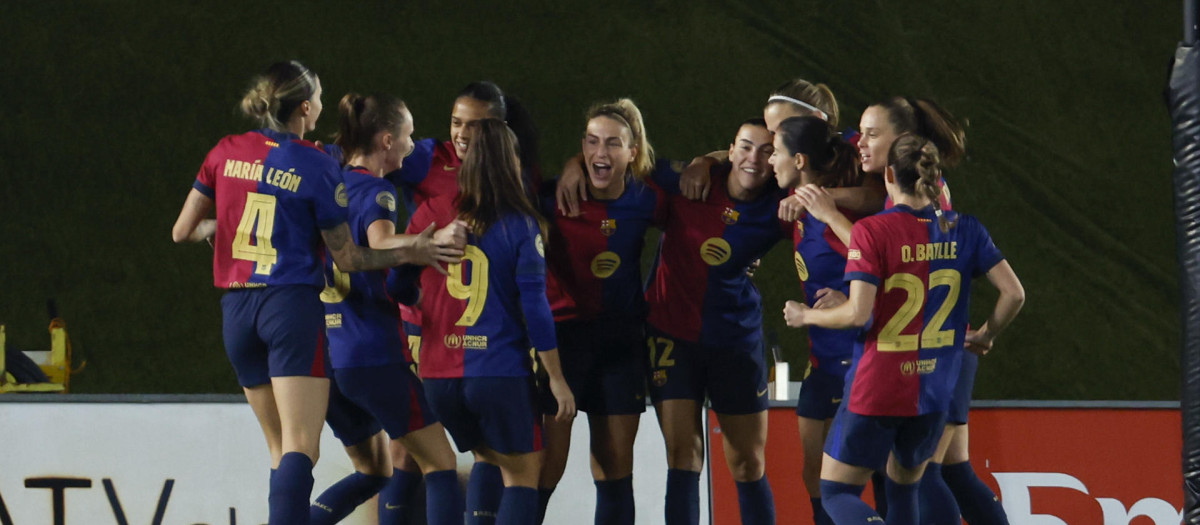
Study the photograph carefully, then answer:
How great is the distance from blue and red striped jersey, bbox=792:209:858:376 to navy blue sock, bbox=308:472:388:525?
1.56 m

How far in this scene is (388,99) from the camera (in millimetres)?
3982

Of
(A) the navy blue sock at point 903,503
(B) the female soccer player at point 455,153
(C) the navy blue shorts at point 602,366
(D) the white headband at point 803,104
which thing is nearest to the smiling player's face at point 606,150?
(B) the female soccer player at point 455,153

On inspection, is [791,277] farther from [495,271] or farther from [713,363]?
[495,271]

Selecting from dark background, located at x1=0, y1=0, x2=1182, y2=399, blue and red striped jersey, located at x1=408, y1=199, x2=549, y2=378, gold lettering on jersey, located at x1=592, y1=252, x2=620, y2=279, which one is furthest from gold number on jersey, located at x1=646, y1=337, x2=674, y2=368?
dark background, located at x1=0, y1=0, x2=1182, y2=399

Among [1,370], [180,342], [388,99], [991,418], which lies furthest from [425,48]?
[991,418]

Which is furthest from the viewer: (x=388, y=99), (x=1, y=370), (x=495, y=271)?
(x=1, y=370)

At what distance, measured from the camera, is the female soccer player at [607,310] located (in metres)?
3.91

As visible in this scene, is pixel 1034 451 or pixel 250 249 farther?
pixel 1034 451

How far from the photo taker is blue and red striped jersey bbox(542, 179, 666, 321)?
3.93 metres

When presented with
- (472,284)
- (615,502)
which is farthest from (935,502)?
(472,284)

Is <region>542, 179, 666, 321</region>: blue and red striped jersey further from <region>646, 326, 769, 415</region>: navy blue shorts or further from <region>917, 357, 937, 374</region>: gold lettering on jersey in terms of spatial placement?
<region>917, 357, 937, 374</region>: gold lettering on jersey

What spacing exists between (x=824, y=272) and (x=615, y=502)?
1.00m

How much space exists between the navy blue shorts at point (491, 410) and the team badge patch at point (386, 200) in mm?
629

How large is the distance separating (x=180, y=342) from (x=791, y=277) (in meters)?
4.08
